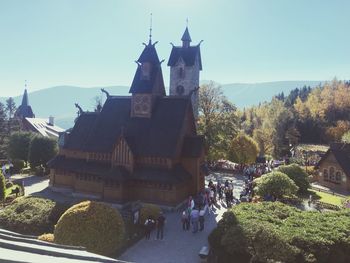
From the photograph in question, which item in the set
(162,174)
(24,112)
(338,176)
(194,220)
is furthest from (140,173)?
(24,112)

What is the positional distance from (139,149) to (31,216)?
11.2m

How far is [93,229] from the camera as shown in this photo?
65.4 feet

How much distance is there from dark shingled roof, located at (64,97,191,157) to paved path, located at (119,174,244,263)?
318 inches

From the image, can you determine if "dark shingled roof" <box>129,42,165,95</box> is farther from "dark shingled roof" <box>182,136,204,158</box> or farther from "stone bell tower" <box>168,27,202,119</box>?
"stone bell tower" <box>168,27,202,119</box>

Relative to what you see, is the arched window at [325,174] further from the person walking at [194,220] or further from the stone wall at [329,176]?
the person walking at [194,220]

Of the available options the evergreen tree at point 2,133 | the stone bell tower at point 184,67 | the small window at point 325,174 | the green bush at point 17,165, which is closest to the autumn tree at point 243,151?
the small window at point 325,174

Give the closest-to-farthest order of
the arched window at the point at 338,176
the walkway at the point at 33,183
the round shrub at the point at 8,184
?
1. the walkway at the point at 33,183
2. the round shrub at the point at 8,184
3. the arched window at the point at 338,176

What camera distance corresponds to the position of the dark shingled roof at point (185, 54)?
197 feet

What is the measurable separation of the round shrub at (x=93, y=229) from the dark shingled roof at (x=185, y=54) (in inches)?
1688

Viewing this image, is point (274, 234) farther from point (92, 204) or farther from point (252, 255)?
point (92, 204)

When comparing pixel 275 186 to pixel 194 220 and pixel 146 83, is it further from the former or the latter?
pixel 146 83

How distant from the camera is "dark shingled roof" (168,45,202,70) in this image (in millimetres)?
60094

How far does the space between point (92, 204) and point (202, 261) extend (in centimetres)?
732

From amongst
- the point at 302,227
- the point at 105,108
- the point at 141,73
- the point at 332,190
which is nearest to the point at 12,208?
the point at 105,108
